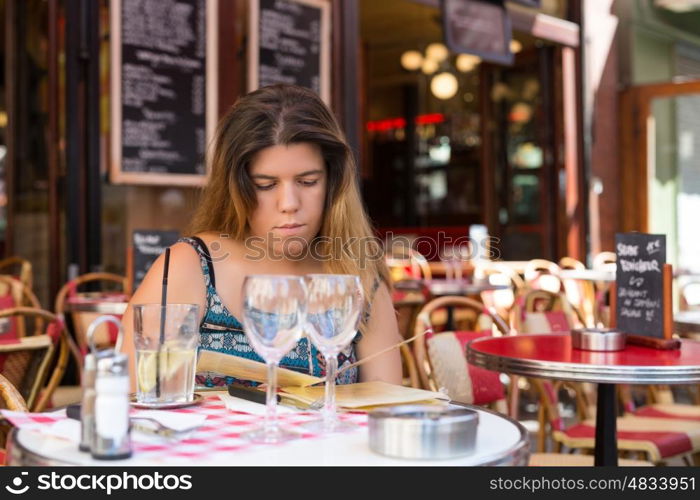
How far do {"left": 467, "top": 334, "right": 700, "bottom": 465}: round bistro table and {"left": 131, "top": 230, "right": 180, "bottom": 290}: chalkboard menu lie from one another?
7.17ft

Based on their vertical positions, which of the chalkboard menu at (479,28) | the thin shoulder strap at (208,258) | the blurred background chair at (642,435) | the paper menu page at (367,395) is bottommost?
the blurred background chair at (642,435)

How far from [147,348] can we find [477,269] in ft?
17.9

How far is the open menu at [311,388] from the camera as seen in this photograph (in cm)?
133

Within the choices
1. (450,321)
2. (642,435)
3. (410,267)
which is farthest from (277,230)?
(410,267)

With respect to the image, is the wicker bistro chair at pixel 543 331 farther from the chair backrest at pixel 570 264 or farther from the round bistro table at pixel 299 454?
the chair backrest at pixel 570 264

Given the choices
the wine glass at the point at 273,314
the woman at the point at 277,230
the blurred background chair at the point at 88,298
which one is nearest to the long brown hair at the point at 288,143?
the woman at the point at 277,230

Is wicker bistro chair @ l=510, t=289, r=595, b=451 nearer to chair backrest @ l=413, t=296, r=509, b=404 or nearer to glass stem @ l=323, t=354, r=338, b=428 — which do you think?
chair backrest @ l=413, t=296, r=509, b=404

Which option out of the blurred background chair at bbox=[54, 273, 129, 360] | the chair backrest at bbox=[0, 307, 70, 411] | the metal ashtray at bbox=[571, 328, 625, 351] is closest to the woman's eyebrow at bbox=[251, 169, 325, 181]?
the metal ashtray at bbox=[571, 328, 625, 351]

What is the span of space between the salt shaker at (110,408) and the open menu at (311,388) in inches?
16.0

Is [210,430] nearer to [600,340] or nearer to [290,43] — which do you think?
[600,340]
